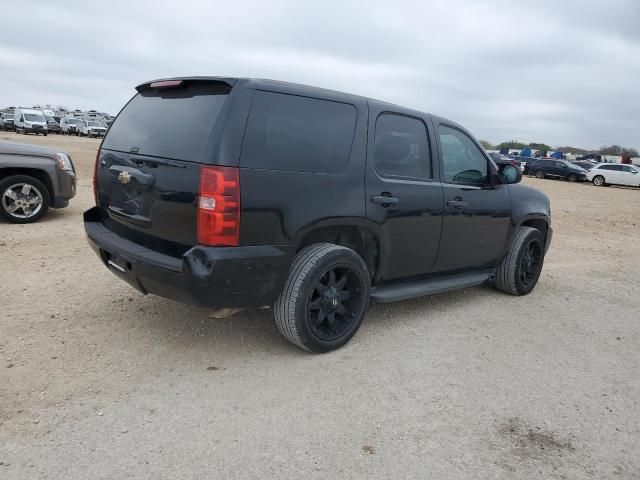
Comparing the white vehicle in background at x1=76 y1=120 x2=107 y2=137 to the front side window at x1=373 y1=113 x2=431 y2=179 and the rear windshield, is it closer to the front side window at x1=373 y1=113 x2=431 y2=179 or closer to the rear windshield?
the rear windshield

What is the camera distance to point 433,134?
460 centimetres

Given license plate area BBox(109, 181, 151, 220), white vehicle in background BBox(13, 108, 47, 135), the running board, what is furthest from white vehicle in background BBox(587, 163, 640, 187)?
white vehicle in background BBox(13, 108, 47, 135)

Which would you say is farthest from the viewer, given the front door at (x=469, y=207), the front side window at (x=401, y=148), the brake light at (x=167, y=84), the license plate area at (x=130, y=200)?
the front door at (x=469, y=207)

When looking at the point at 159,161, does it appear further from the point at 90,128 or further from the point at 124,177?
the point at 90,128

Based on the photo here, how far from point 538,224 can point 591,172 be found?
1224 inches

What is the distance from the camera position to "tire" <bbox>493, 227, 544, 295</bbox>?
18.0 ft

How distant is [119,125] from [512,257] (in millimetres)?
3925

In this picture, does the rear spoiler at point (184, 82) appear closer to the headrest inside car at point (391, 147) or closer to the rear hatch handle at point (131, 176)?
the rear hatch handle at point (131, 176)

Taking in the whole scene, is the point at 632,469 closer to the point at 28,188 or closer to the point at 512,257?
the point at 512,257

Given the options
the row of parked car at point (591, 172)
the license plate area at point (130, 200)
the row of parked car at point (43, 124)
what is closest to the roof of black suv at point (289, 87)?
the license plate area at point (130, 200)

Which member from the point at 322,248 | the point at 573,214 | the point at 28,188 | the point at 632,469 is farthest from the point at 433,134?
the point at 573,214

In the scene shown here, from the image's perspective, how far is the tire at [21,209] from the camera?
24.4 ft

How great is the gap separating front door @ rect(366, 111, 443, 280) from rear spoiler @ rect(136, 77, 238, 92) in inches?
46.3

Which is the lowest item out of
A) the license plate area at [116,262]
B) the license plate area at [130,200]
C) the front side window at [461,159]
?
the license plate area at [116,262]
